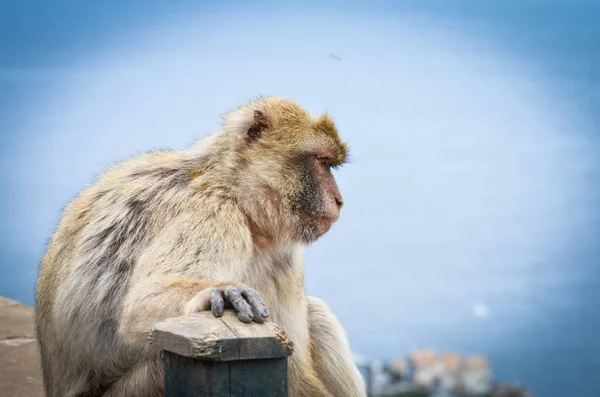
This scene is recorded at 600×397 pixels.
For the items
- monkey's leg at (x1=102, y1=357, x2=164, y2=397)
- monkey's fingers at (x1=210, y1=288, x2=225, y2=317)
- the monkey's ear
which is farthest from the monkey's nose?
monkey's fingers at (x1=210, y1=288, x2=225, y2=317)

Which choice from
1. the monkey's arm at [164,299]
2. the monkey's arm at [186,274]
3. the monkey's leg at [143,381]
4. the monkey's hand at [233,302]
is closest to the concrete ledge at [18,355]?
the monkey's leg at [143,381]

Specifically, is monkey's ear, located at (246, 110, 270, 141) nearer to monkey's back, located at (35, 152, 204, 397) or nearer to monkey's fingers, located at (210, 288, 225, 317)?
monkey's back, located at (35, 152, 204, 397)

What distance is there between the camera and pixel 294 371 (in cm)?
347

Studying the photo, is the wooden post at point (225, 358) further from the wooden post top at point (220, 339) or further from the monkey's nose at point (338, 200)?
the monkey's nose at point (338, 200)

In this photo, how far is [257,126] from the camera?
3.57m

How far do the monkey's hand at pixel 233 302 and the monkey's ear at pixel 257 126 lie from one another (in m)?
1.10

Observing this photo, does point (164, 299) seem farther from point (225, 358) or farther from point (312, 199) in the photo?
point (312, 199)

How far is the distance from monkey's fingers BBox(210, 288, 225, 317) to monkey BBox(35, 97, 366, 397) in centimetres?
36

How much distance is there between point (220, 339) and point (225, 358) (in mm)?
46

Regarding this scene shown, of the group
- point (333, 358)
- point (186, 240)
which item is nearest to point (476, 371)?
point (333, 358)

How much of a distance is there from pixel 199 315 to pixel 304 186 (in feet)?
4.15

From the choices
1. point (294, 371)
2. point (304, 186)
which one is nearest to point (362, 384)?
point (294, 371)

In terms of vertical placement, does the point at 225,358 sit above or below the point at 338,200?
below

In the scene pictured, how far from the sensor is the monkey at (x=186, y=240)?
3.10m
